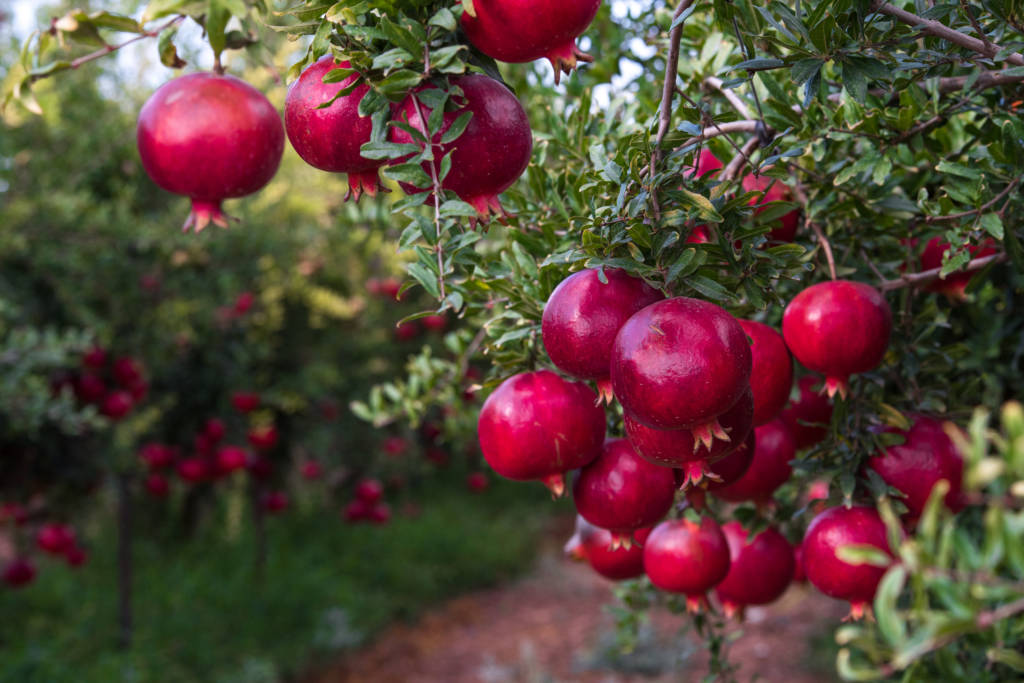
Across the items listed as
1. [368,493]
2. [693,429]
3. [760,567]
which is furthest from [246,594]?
[693,429]

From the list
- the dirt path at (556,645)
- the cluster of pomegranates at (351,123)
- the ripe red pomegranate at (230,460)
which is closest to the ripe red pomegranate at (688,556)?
the cluster of pomegranates at (351,123)

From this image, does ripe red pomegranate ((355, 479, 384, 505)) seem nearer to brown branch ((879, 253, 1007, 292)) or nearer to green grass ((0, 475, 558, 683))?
green grass ((0, 475, 558, 683))

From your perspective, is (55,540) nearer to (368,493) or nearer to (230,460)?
(230,460)

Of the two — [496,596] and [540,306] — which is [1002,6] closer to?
[540,306]

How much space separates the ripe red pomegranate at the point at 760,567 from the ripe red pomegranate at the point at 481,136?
0.75m

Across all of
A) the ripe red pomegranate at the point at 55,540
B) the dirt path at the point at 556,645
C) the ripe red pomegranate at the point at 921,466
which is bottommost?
the dirt path at the point at 556,645

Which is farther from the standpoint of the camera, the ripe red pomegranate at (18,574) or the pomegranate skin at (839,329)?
the ripe red pomegranate at (18,574)

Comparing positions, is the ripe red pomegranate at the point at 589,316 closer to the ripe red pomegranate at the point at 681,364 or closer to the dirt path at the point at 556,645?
the ripe red pomegranate at the point at 681,364

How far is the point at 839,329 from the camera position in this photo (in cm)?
98

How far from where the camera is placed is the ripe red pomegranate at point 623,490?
977 mm

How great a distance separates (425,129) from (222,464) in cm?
415

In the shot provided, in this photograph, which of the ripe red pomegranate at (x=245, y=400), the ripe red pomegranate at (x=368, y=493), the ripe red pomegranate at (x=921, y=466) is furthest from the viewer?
the ripe red pomegranate at (x=368, y=493)

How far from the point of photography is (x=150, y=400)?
503cm

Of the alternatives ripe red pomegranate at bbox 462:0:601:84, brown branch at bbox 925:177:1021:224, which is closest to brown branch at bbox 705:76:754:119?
brown branch at bbox 925:177:1021:224
